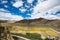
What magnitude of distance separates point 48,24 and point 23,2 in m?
1.06

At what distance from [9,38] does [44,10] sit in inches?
55.9

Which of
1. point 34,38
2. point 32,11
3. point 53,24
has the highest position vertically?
point 32,11

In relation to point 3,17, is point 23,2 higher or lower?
higher

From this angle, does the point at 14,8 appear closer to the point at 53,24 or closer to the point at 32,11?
the point at 32,11

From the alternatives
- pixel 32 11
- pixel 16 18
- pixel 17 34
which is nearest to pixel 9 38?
pixel 17 34

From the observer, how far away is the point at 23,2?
6.25m

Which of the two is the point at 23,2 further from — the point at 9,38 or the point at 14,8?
the point at 9,38

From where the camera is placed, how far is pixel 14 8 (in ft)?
20.5

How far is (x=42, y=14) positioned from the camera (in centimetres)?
621

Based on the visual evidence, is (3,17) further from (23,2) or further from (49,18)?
(49,18)

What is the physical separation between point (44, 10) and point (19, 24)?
0.91 metres

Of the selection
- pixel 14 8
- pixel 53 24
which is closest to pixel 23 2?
pixel 14 8

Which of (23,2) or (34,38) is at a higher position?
(23,2)

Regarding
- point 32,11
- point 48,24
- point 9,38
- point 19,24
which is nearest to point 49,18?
point 48,24
